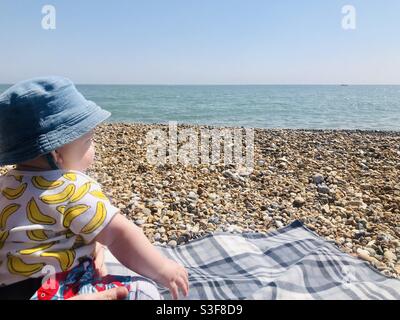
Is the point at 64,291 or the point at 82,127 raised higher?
the point at 82,127

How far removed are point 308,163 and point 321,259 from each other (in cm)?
376

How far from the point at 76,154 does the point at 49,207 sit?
27cm

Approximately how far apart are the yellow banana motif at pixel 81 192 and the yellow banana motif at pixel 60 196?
2 centimetres

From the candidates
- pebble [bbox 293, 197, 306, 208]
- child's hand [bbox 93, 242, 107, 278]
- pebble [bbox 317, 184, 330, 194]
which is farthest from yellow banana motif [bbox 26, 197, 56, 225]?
pebble [bbox 317, 184, 330, 194]

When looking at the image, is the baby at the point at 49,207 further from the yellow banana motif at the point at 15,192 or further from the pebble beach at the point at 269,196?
the pebble beach at the point at 269,196

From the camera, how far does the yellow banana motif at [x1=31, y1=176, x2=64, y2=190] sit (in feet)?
4.78

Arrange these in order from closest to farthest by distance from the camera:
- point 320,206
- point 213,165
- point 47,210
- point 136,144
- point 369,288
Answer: point 47,210 < point 369,288 < point 320,206 < point 213,165 < point 136,144

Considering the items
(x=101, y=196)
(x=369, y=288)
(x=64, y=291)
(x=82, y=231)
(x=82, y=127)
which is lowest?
(x=369, y=288)

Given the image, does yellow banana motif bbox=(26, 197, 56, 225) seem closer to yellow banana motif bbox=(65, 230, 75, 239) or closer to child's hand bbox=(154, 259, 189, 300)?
yellow banana motif bbox=(65, 230, 75, 239)

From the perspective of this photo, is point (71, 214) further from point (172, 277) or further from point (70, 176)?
point (172, 277)

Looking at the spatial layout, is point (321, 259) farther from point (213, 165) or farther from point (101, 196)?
point (213, 165)

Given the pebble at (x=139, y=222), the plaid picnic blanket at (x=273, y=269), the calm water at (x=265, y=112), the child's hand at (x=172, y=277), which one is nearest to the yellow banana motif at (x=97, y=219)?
the child's hand at (x=172, y=277)
